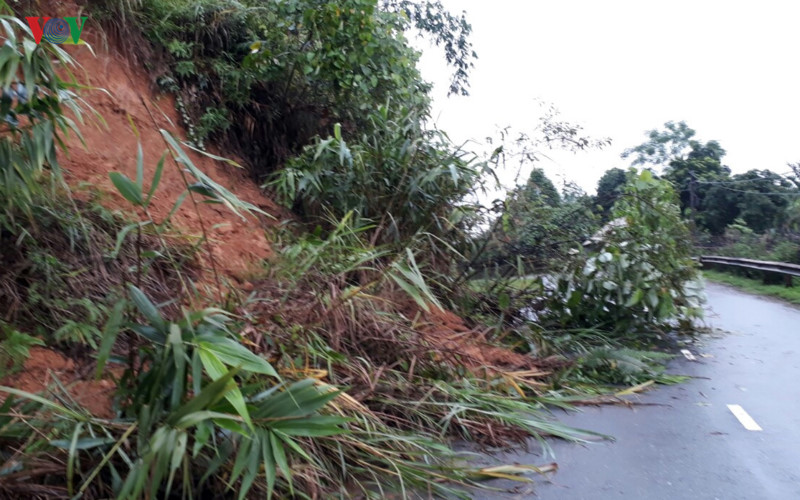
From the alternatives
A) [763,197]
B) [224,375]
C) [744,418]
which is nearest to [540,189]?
[744,418]

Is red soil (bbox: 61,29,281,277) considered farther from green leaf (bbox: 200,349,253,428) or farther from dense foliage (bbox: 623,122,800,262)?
dense foliage (bbox: 623,122,800,262)

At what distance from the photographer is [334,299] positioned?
5859 millimetres

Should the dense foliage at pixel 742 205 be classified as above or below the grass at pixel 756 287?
above

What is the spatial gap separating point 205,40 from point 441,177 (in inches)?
154

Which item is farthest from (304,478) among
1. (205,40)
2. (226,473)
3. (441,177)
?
(205,40)

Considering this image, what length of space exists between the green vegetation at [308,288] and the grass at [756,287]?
9565mm

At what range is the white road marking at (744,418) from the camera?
6043 millimetres

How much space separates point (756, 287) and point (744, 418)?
15.9 m

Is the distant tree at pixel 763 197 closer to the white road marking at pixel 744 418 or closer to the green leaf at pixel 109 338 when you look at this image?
the white road marking at pixel 744 418

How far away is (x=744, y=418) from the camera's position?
632 cm

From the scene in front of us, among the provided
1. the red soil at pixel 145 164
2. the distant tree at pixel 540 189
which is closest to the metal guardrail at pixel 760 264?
the distant tree at pixel 540 189

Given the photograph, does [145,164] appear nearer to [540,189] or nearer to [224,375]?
[540,189]

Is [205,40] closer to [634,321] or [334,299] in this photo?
[334,299]

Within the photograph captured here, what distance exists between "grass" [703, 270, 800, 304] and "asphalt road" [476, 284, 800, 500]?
31.8 feet
